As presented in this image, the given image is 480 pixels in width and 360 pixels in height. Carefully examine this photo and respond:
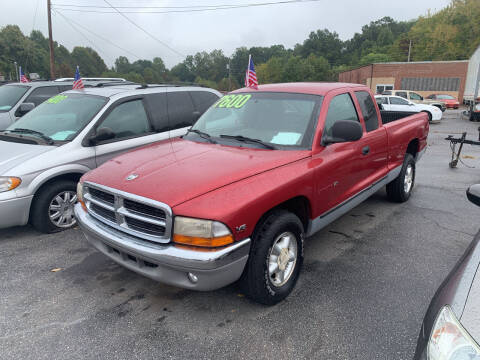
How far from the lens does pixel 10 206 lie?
4020 millimetres

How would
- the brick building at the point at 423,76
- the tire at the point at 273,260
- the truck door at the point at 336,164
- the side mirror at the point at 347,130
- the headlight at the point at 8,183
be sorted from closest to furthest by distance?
the tire at the point at 273,260
the side mirror at the point at 347,130
the truck door at the point at 336,164
the headlight at the point at 8,183
the brick building at the point at 423,76

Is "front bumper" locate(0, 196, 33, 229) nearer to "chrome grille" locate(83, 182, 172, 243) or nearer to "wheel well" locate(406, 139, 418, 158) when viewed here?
"chrome grille" locate(83, 182, 172, 243)

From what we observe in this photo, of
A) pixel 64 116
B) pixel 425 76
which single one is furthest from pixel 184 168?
pixel 425 76

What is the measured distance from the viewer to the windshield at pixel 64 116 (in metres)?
4.80

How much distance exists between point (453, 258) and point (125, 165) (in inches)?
140

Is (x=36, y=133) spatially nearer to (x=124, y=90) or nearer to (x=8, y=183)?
(x=8, y=183)

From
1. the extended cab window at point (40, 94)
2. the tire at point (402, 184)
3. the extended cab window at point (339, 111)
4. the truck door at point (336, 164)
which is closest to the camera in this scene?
the truck door at point (336, 164)

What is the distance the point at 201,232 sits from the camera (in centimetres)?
241

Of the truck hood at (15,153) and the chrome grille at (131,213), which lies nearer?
the chrome grille at (131,213)

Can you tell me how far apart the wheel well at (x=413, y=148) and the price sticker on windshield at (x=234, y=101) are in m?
3.19

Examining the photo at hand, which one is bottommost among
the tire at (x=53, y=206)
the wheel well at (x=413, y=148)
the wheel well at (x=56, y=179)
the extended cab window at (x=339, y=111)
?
the tire at (x=53, y=206)

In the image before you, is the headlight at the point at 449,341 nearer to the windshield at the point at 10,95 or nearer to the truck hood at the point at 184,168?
the truck hood at the point at 184,168

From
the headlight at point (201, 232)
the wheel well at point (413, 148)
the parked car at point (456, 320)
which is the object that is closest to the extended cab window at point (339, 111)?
the headlight at point (201, 232)

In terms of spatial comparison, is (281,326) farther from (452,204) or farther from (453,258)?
(452,204)
